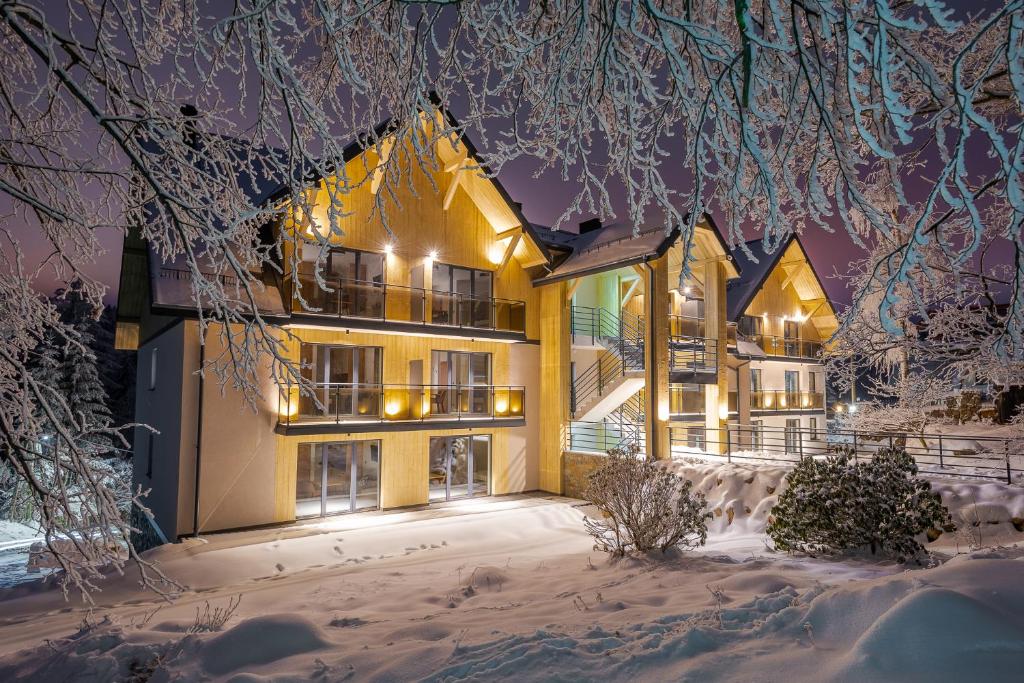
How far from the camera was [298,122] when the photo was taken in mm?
3557

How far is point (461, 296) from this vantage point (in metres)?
16.4

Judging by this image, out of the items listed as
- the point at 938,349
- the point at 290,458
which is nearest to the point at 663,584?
the point at 938,349

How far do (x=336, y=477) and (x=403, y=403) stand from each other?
8.64ft

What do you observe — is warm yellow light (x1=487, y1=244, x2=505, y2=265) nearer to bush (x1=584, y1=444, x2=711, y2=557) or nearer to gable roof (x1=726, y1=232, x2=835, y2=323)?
bush (x1=584, y1=444, x2=711, y2=557)

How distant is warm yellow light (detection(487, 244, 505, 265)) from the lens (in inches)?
694

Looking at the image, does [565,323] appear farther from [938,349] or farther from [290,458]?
[938,349]

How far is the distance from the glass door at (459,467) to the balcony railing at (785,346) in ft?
47.5

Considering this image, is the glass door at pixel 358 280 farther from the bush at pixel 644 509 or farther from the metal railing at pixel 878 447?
the metal railing at pixel 878 447

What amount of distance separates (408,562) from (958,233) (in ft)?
34.3

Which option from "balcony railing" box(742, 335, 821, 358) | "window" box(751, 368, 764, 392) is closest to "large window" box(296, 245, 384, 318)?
"balcony railing" box(742, 335, 821, 358)

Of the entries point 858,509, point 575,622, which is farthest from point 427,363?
point 575,622

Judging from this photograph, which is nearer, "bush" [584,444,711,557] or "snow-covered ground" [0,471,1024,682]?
"snow-covered ground" [0,471,1024,682]

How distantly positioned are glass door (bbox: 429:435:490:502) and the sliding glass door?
72.3 inches

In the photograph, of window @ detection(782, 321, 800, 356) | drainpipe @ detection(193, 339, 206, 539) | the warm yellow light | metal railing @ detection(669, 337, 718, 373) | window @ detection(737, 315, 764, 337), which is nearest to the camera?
drainpipe @ detection(193, 339, 206, 539)
